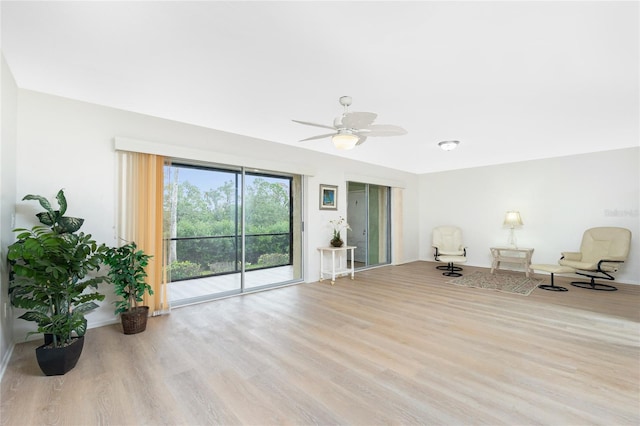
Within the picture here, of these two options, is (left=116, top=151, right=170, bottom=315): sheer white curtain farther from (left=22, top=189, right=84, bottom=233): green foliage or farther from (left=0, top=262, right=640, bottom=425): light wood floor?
(left=22, top=189, right=84, bottom=233): green foliage

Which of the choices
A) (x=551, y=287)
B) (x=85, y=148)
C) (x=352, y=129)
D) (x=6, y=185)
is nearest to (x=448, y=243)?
(x=551, y=287)

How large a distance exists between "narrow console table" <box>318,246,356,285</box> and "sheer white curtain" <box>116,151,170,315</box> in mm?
2744

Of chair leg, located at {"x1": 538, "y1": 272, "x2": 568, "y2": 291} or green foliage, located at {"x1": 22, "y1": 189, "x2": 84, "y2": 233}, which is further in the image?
chair leg, located at {"x1": 538, "y1": 272, "x2": 568, "y2": 291}

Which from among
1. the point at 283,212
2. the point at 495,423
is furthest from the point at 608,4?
the point at 283,212

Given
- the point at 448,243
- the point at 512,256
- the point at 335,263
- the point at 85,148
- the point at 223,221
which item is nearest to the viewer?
the point at 85,148

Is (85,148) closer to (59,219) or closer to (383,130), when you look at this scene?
(59,219)

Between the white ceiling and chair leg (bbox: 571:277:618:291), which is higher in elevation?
the white ceiling

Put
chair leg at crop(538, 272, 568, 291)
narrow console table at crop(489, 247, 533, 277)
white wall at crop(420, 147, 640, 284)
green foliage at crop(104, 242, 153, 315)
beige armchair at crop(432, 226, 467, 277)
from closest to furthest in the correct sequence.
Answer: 1. green foliage at crop(104, 242, 153, 315)
2. chair leg at crop(538, 272, 568, 291)
3. white wall at crop(420, 147, 640, 284)
4. narrow console table at crop(489, 247, 533, 277)
5. beige armchair at crop(432, 226, 467, 277)

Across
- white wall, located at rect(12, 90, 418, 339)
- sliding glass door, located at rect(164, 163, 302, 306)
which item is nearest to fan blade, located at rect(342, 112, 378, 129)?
white wall, located at rect(12, 90, 418, 339)

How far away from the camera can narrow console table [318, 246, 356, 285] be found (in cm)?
533

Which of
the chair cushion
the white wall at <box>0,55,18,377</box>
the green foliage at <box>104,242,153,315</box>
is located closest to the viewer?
the white wall at <box>0,55,18,377</box>

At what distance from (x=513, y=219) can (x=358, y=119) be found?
520 centimetres

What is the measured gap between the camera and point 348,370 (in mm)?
2236

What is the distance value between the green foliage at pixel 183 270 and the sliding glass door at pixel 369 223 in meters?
3.35
